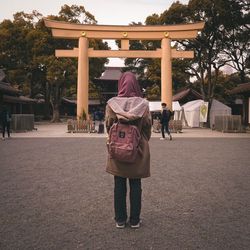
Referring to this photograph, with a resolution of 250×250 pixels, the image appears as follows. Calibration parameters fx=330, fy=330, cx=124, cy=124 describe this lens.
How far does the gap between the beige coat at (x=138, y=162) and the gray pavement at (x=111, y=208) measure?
1.92ft

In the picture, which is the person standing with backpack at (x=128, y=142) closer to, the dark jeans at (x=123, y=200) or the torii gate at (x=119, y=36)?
the dark jeans at (x=123, y=200)

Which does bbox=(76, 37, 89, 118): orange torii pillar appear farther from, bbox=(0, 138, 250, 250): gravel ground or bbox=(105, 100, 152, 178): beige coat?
bbox=(105, 100, 152, 178): beige coat

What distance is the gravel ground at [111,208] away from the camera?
310cm

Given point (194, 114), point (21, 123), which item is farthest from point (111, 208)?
point (194, 114)

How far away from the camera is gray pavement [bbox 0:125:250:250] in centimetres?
310

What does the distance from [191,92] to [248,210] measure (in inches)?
1260

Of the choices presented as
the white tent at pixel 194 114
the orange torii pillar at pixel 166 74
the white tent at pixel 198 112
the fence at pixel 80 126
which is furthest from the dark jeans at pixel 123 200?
the white tent at pixel 198 112

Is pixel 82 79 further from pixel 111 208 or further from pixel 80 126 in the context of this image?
pixel 111 208

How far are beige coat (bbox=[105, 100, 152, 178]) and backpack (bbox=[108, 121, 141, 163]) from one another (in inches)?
4.1

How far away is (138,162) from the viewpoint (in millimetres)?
A: 3477

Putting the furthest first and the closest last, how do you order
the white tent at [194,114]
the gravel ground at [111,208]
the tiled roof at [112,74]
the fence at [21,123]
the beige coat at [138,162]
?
the tiled roof at [112,74], the white tent at [194,114], the fence at [21,123], the beige coat at [138,162], the gravel ground at [111,208]

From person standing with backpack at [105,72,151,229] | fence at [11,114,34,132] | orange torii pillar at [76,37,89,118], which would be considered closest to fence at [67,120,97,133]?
orange torii pillar at [76,37,89,118]

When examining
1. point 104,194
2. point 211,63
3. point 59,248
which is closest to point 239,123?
point 211,63

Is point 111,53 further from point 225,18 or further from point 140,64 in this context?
point 140,64
